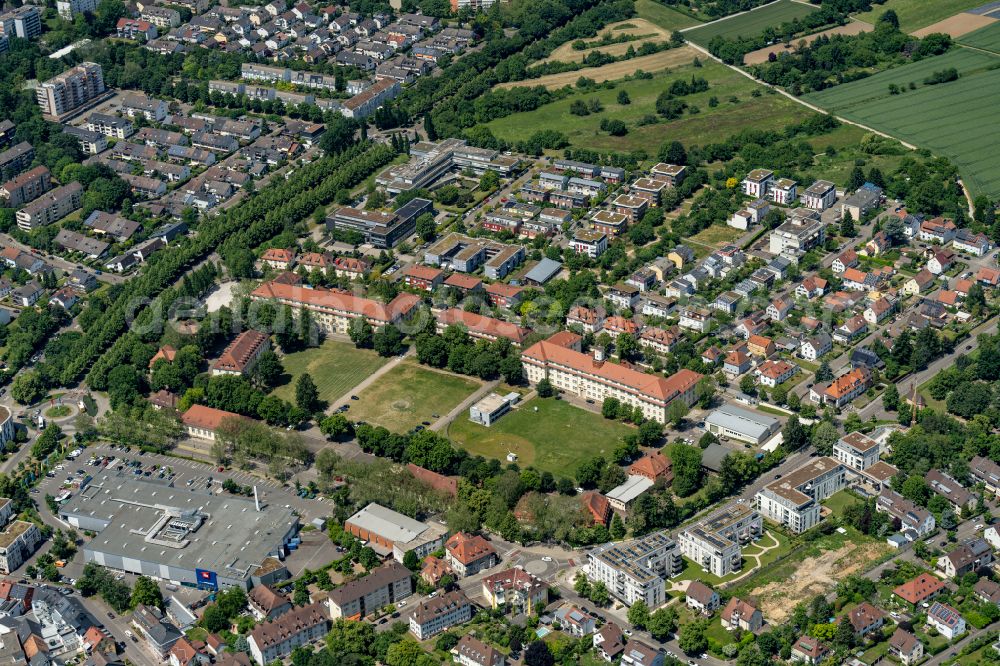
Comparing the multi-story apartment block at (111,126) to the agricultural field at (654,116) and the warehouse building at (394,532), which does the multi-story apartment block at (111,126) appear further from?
the warehouse building at (394,532)

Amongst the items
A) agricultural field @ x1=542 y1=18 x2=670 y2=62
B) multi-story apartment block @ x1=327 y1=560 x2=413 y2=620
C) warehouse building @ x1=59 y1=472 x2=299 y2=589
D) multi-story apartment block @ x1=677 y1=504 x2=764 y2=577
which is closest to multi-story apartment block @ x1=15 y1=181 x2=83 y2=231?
warehouse building @ x1=59 y1=472 x2=299 y2=589

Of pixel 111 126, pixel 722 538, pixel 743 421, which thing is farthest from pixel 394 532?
pixel 111 126

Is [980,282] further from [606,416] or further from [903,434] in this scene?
[606,416]

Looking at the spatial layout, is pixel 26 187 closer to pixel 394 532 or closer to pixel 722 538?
pixel 394 532

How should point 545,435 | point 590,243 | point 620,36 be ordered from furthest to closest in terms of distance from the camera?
point 620,36, point 590,243, point 545,435

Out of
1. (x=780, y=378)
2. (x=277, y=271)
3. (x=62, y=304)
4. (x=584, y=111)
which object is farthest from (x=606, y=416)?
(x=584, y=111)

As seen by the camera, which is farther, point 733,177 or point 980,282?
point 733,177
